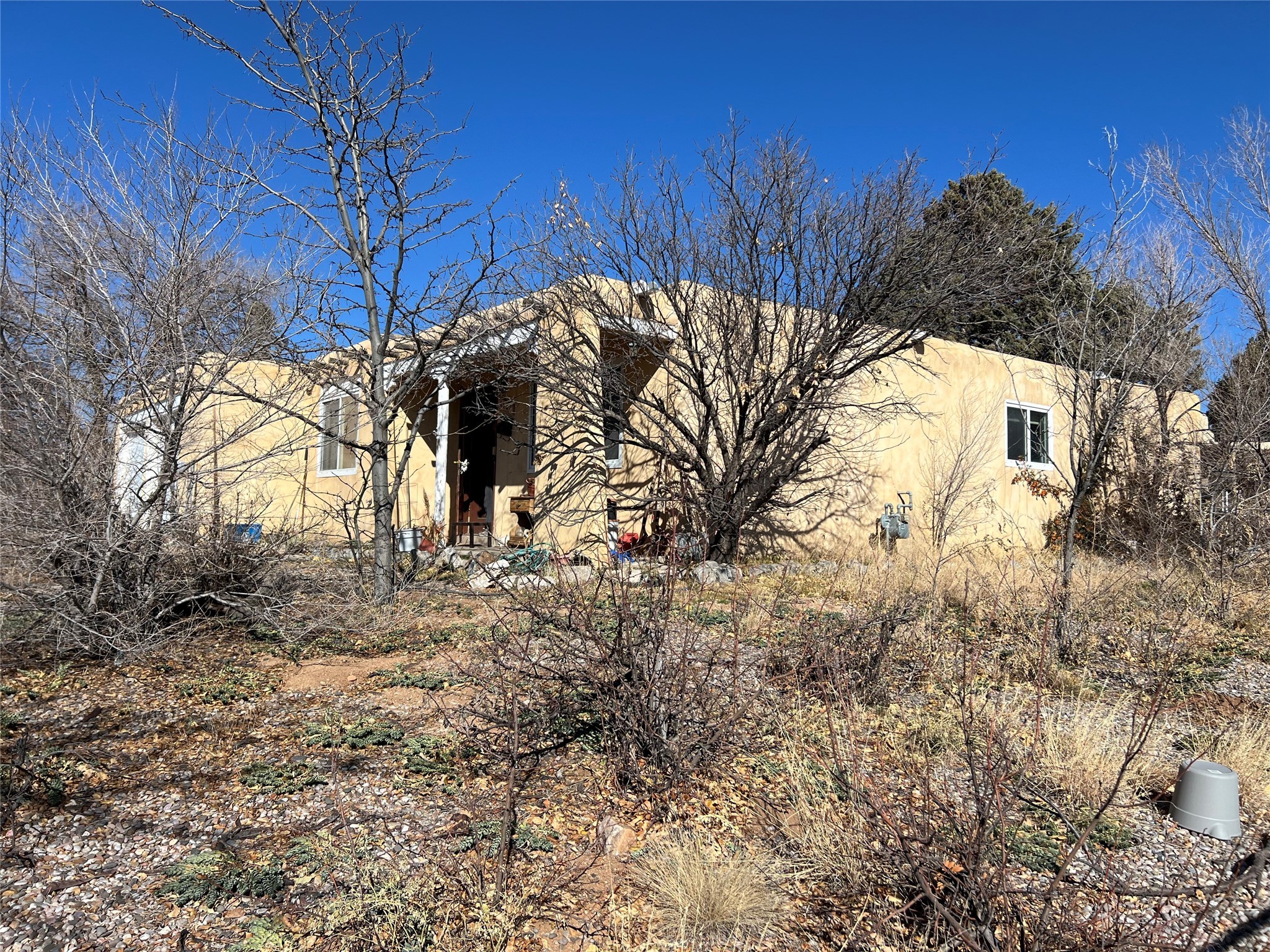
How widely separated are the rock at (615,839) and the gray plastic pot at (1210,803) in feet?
7.72

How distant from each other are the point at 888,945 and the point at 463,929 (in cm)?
136

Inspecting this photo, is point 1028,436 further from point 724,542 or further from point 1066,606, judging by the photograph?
point 1066,606

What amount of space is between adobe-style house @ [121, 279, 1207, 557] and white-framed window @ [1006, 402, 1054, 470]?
1.1 inches

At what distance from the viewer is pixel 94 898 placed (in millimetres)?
2926

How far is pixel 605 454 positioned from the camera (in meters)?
11.0

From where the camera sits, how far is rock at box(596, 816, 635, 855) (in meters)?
3.38

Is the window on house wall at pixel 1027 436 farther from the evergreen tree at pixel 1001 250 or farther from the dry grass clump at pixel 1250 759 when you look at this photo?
the dry grass clump at pixel 1250 759

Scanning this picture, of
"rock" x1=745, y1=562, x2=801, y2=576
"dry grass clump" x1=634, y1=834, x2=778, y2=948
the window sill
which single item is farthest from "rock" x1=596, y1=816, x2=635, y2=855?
the window sill

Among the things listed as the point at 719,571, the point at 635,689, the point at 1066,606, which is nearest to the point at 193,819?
the point at 635,689

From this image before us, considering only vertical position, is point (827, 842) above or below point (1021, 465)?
below

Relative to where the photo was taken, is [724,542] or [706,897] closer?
[706,897]

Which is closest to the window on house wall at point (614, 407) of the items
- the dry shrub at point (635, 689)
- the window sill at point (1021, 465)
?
the dry shrub at point (635, 689)

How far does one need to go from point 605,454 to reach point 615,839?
7787 millimetres

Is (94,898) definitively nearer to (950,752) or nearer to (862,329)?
(950,752)
